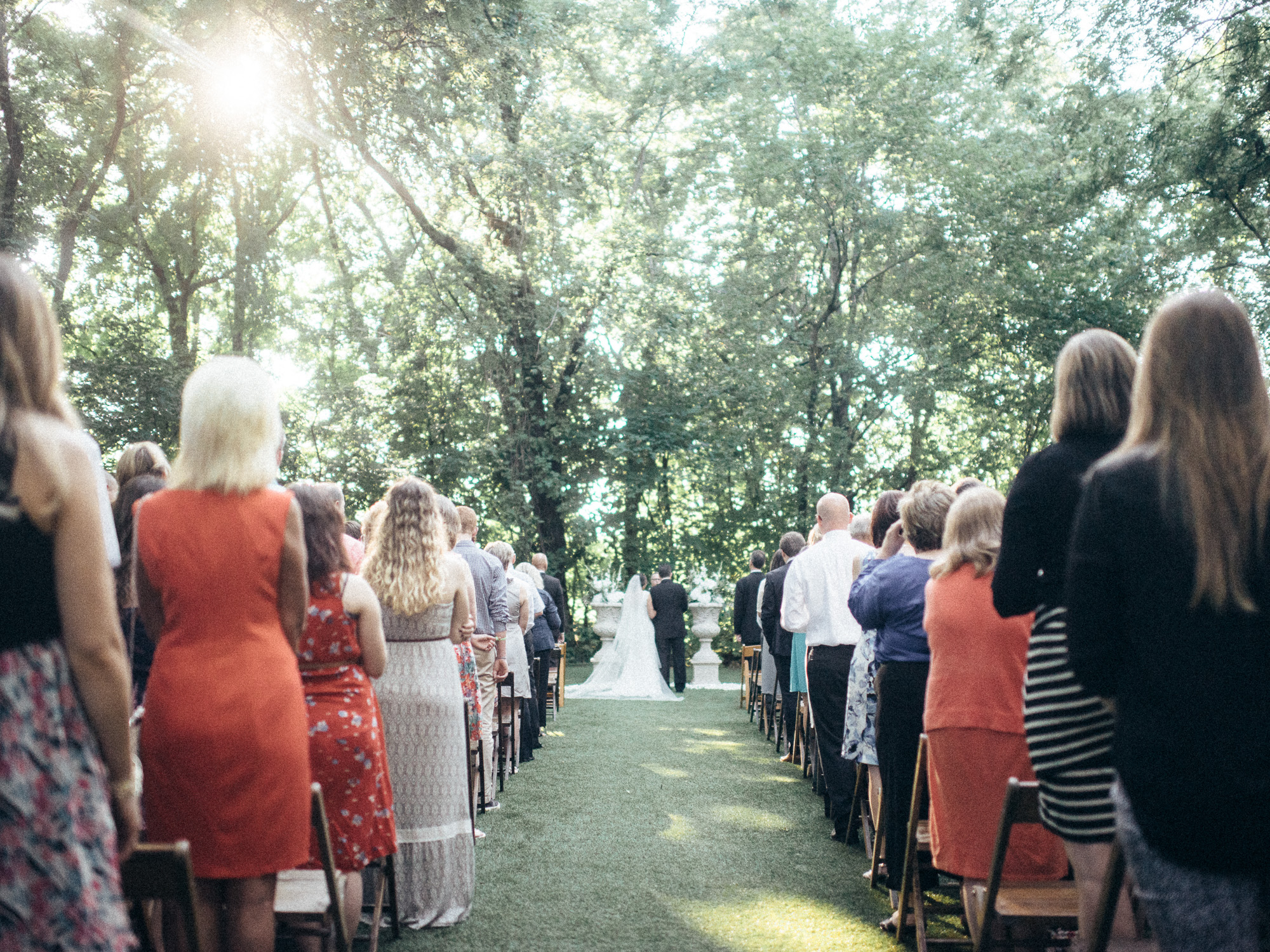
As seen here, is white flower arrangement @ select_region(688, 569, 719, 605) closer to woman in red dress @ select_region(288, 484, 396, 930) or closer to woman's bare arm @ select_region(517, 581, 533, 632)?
woman's bare arm @ select_region(517, 581, 533, 632)

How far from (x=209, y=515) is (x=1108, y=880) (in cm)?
236

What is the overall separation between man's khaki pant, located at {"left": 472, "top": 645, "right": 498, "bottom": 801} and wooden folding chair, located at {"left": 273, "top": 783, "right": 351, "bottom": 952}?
12.0ft

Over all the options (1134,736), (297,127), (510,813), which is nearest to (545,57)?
(297,127)

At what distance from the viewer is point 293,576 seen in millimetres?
2814

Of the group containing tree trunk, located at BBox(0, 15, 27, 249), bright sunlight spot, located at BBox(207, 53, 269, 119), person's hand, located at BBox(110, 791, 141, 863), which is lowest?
person's hand, located at BBox(110, 791, 141, 863)

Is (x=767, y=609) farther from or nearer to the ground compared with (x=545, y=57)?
nearer to the ground

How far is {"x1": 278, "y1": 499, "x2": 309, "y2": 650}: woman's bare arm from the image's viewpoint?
279cm

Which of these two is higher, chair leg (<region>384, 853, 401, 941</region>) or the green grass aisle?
chair leg (<region>384, 853, 401, 941</region>)

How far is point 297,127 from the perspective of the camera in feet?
47.8

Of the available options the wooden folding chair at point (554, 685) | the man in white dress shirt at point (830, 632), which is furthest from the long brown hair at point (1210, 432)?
the wooden folding chair at point (554, 685)

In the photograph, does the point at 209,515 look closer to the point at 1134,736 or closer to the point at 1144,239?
the point at 1134,736

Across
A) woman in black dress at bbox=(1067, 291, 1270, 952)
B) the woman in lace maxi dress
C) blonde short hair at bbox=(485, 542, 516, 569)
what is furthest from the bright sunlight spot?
woman in black dress at bbox=(1067, 291, 1270, 952)

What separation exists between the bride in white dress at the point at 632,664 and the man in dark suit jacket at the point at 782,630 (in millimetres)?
6393

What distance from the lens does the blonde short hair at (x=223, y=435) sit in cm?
276
